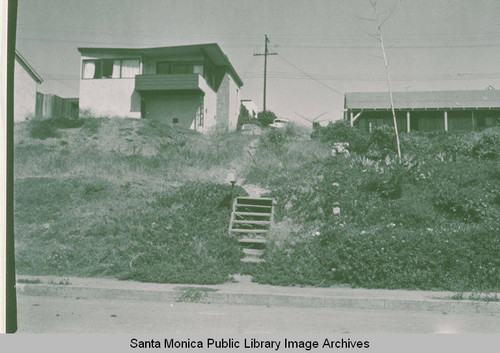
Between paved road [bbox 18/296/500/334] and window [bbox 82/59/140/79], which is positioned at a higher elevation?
window [bbox 82/59/140/79]

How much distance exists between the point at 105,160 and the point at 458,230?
45.3 feet

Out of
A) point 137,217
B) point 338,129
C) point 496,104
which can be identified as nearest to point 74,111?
point 338,129

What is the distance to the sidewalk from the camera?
679 cm

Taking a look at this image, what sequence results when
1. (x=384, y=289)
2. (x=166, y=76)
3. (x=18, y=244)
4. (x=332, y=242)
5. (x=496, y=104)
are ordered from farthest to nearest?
(x=496, y=104)
(x=166, y=76)
(x=18, y=244)
(x=332, y=242)
(x=384, y=289)

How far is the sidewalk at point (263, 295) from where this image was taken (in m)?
6.79

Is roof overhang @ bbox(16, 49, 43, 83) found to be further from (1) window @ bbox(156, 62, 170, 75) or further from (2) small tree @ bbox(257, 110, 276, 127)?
(2) small tree @ bbox(257, 110, 276, 127)

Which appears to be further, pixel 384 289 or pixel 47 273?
pixel 47 273

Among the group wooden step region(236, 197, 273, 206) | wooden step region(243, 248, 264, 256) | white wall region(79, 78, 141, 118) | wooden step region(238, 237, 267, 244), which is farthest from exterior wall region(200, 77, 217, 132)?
wooden step region(243, 248, 264, 256)

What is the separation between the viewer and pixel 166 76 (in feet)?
88.0

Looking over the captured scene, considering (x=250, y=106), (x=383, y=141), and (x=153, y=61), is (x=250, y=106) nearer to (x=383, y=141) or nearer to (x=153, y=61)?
(x=153, y=61)

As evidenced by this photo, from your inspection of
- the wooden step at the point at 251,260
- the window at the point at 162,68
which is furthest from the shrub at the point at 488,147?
the window at the point at 162,68

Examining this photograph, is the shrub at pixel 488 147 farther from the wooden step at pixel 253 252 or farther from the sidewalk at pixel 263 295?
the wooden step at pixel 253 252

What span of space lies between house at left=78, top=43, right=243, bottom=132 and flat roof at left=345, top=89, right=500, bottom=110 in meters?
10.1

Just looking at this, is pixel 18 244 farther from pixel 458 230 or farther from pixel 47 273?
pixel 458 230
